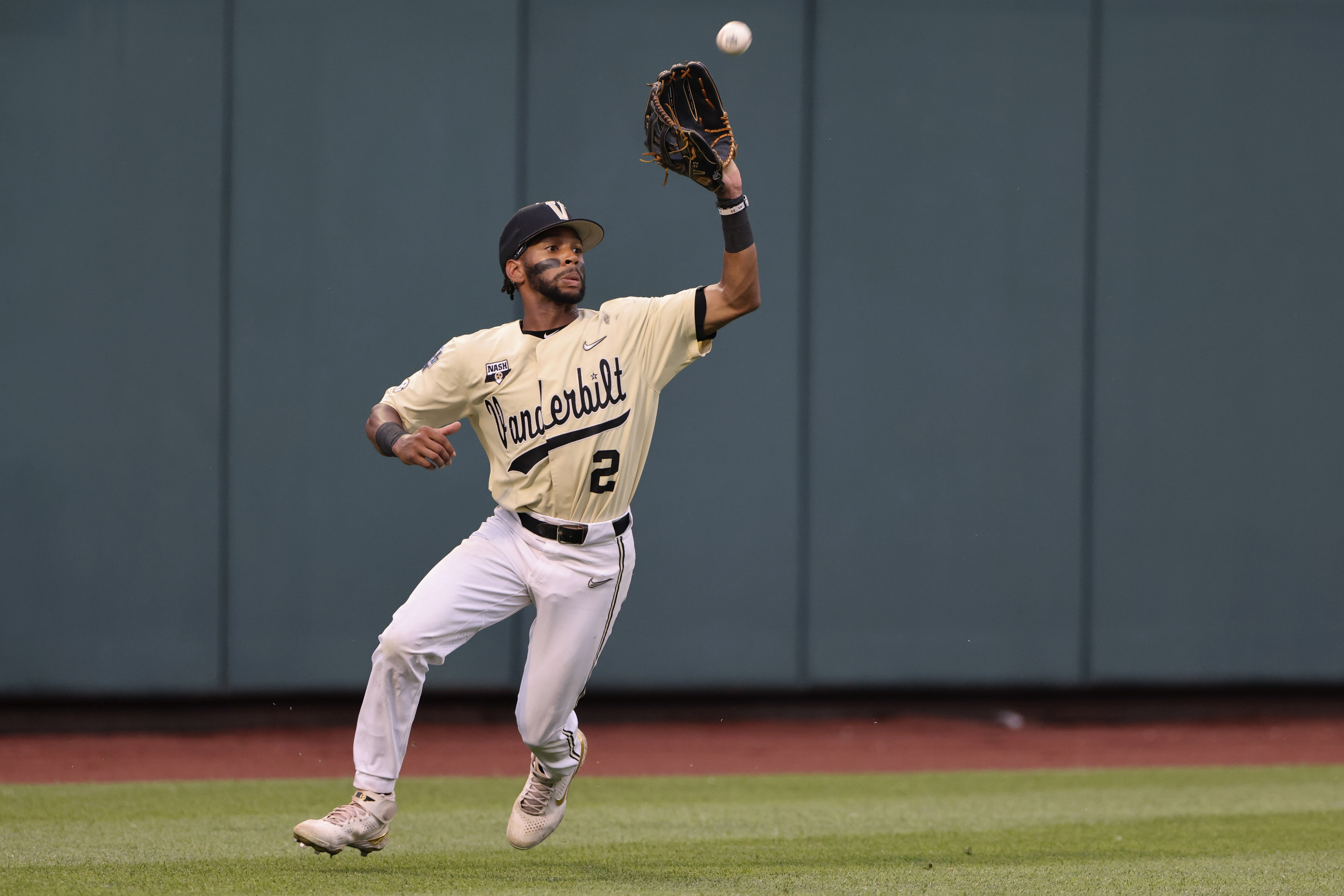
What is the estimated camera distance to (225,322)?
7.45 metres

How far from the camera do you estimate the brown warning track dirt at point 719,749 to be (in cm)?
658

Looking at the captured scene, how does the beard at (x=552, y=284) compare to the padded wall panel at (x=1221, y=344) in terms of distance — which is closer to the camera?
the beard at (x=552, y=284)

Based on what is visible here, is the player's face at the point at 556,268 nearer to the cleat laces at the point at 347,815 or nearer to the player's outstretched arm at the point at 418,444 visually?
the player's outstretched arm at the point at 418,444

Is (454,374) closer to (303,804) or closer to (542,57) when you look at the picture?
(303,804)

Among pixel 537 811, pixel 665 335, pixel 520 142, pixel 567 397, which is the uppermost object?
pixel 520 142

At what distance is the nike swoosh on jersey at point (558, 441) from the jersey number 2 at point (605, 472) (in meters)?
0.07

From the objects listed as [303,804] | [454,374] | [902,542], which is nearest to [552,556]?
[454,374]

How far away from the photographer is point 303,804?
553cm

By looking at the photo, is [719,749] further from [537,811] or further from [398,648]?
[398,648]

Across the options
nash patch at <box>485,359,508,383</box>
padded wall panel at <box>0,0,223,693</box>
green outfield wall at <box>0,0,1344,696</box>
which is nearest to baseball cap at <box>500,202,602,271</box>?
nash patch at <box>485,359,508,383</box>

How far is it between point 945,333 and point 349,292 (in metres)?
3.44

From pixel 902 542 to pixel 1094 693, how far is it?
5.02ft

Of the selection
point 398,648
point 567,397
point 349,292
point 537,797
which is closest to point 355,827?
point 398,648

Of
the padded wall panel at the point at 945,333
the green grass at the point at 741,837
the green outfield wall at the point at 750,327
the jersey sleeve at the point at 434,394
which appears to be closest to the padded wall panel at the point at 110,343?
the green outfield wall at the point at 750,327
